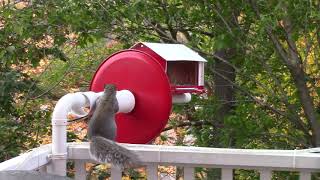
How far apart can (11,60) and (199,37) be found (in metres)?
1.43

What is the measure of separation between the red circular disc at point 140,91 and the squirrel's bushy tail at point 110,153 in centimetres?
63

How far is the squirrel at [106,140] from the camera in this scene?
1590 millimetres

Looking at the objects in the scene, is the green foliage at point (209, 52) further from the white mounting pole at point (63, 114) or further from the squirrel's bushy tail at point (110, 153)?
the squirrel's bushy tail at point (110, 153)

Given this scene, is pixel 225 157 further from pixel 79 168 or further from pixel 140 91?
pixel 79 168

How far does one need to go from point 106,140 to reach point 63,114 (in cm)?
37

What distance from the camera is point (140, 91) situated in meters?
2.30

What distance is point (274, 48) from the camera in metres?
3.48

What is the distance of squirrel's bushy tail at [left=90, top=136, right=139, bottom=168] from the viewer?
1584 mm

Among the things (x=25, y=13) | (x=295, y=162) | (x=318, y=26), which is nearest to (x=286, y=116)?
(x=318, y=26)

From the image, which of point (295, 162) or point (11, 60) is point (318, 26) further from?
point (11, 60)

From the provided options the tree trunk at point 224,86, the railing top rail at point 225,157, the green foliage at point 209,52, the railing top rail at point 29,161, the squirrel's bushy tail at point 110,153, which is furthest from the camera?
the tree trunk at point 224,86

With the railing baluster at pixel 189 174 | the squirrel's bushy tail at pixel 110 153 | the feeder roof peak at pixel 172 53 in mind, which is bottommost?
the railing baluster at pixel 189 174

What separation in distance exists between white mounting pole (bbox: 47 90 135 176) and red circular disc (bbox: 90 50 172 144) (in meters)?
0.12

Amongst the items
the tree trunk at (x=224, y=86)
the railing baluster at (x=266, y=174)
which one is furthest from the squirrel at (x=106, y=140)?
the tree trunk at (x=224, y=86)
